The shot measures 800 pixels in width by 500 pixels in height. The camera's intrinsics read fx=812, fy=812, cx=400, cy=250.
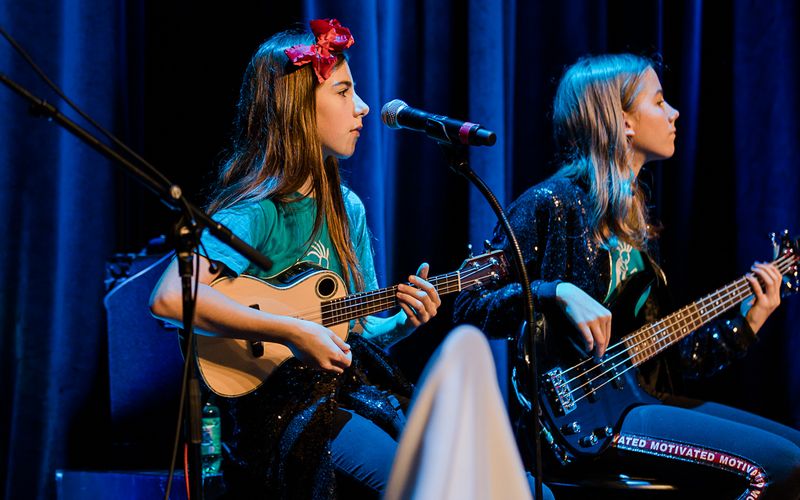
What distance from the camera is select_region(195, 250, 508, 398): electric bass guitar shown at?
1.96 metres

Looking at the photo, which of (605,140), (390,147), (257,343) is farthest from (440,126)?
(390,147)

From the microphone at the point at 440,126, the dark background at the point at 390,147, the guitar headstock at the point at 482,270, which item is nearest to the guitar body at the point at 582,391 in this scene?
the guitar headstock at the point at 482,270

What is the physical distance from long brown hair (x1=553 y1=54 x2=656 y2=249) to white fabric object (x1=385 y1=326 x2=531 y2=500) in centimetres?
202

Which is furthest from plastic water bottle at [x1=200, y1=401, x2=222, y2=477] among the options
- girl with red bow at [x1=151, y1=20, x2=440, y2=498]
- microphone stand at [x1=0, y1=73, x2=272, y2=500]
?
microphone stand at [x1=0, y1=73, x2=272, y2=500]

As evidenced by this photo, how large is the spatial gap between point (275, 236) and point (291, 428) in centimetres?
52

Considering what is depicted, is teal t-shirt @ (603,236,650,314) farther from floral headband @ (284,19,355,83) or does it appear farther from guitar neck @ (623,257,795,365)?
floral headband @ (284,19,355,83)

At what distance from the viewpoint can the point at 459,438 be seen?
617mm

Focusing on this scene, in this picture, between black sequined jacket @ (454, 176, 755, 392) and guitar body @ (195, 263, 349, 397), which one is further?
black sequined jacket @ (454, 176, 755, 392)

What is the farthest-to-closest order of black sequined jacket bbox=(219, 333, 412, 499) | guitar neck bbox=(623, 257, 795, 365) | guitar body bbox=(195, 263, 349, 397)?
guitar neck bbox=(623, 257, 795, 365) → guitar body bbox=(195, 263, 349, 397) → black sequined jacket bbox=(219, 333, 412, 499)

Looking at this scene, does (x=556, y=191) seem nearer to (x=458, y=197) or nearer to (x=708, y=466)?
(x=458, y=197)

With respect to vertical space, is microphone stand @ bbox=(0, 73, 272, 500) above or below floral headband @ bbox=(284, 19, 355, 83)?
below

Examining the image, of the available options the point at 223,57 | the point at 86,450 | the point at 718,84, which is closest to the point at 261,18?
the point at 223,57

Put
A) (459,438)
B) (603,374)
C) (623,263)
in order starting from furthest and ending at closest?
1. (623,263)
2. (603,374)
3. (459,438)

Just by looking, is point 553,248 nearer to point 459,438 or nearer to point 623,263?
point 623,263
